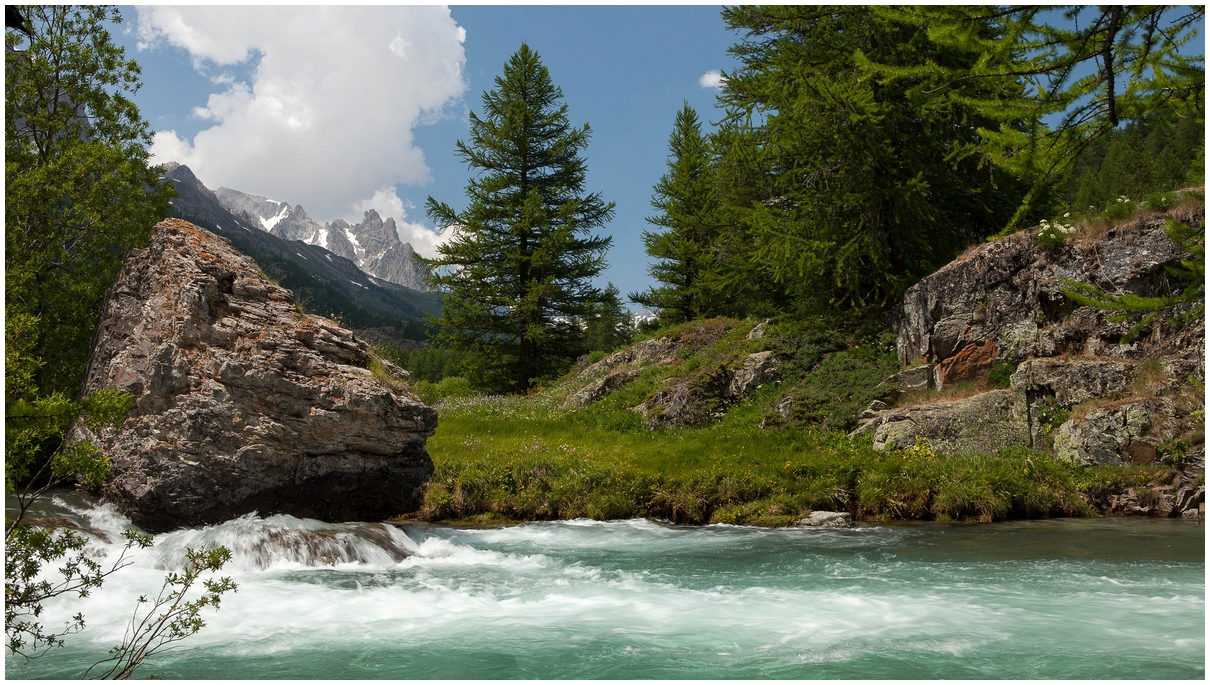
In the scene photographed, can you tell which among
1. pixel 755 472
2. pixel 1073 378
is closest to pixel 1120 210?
pixel 1073 378

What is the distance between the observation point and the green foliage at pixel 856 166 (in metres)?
19.8

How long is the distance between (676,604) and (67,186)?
59.0 ft

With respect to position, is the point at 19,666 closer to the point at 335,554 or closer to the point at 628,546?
the point at 335,554

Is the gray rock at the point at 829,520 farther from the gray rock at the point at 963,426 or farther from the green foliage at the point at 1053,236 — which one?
the green foliage at the point at 1053,236

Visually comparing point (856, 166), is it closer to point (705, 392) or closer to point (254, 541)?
point (705, 392)

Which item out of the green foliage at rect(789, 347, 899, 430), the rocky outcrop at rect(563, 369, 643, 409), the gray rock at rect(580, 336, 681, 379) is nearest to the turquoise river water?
the green foliage at rect(789, 347, 899, 430)

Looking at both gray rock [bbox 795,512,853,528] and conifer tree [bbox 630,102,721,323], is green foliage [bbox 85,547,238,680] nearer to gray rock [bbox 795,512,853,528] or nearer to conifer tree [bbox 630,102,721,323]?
gray rock [bbox 795,512,853,528]

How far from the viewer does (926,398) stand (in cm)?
1727

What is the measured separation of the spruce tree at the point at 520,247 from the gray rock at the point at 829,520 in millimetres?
18692

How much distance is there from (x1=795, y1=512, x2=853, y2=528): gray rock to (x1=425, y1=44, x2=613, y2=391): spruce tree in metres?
18.7

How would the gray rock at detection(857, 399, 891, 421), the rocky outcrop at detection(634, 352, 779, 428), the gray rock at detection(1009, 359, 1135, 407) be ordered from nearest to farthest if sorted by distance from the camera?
the gray rock at detection(1009, 359, 1135, 407)
the gray rock at detection(857, 399, 891, 421)
the rocky outcrop at detection(634, 352, 779, 428)

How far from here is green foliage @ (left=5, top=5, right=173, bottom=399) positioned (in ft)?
55.8

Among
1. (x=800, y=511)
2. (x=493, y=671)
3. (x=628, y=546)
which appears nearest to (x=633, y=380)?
(x=800, y=511)

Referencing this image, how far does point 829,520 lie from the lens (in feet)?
43.7
